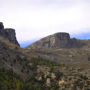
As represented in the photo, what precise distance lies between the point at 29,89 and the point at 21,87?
676 cm

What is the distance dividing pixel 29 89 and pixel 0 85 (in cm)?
2271

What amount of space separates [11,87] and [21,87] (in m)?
7.84

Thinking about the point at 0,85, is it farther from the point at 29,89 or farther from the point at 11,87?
the point at 29,89

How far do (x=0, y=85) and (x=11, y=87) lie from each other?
9043mm

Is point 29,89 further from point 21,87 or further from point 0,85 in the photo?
point 0,85

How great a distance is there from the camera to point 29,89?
7854 inches

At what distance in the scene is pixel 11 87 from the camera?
19788 centimetres

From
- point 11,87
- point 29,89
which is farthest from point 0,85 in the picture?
point 29,89

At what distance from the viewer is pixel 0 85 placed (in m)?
194

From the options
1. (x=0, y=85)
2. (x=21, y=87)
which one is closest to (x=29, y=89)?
(x=21, y=87)
